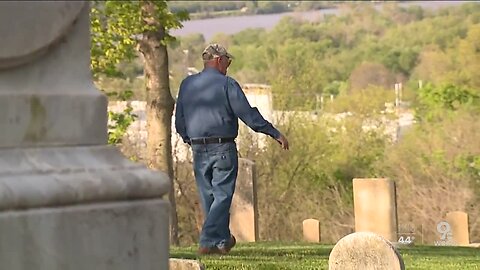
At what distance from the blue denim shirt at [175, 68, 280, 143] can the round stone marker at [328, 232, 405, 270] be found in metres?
0.94

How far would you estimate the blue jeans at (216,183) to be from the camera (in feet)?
27.4

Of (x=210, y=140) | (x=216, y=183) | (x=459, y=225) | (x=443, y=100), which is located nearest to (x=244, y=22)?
(x=443, y=100)

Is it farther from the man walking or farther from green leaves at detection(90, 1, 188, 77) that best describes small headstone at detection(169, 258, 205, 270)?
green leaves at detection(90, 1, 188, 77)

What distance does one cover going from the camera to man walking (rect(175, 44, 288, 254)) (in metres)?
8.19

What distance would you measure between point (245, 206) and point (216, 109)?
726 centimetres

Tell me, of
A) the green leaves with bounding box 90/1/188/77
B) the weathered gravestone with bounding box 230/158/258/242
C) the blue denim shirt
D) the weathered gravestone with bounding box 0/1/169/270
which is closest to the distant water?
the green leaves with bounding box 90/1/188/77

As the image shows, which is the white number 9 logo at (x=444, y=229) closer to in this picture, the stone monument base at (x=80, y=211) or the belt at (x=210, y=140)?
the belt at (x=210, y=140)

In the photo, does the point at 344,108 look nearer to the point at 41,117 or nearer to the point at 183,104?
the point at 183,104

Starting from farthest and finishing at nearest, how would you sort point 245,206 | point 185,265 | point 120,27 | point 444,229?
point 444,229 → point 120,27 → point 245,206 → point 185,265

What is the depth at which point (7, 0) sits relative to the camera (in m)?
3.18

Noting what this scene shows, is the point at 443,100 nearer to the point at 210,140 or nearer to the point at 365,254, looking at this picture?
the point at 210,140

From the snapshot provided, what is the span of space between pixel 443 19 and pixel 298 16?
2039 cm

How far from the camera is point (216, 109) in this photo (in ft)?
26.9

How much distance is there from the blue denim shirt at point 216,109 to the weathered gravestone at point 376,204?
6.60 metres
